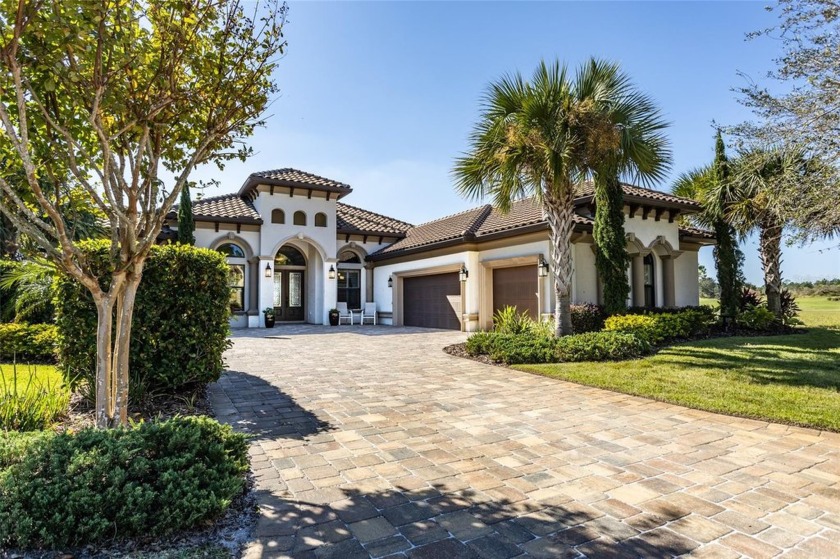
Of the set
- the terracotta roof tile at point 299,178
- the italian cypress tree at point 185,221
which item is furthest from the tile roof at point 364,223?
the italian cypress tree at point 185,221

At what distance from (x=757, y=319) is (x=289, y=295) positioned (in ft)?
61.4

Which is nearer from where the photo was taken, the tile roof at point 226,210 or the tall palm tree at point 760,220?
the tall palm tree at point 760,220

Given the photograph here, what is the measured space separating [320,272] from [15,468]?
732 inches

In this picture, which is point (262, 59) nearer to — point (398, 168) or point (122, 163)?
point (122, 163)

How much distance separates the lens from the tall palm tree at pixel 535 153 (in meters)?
9.99

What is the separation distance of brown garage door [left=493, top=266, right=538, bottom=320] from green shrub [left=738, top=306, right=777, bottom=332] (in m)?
6.31

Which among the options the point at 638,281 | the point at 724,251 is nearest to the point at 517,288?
the point at 638,281

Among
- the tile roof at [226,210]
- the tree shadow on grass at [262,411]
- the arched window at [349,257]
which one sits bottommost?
the tree shadow on grass at [262,411]

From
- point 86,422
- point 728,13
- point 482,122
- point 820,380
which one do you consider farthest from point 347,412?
point 728,13

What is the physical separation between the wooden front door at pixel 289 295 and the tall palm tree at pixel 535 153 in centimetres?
1306

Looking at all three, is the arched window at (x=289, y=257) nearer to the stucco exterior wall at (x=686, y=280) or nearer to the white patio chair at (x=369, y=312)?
the white patio chair at (x=369, y=312)

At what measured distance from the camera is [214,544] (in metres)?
2.69

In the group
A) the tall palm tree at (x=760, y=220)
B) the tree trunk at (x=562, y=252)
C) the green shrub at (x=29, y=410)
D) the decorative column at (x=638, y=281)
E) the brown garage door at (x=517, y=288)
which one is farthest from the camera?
the decorative column at (x=638, y=281)

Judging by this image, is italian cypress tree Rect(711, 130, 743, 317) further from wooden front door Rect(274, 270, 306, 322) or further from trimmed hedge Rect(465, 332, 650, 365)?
wooden front door Rect(274, 270, 306, 322)
